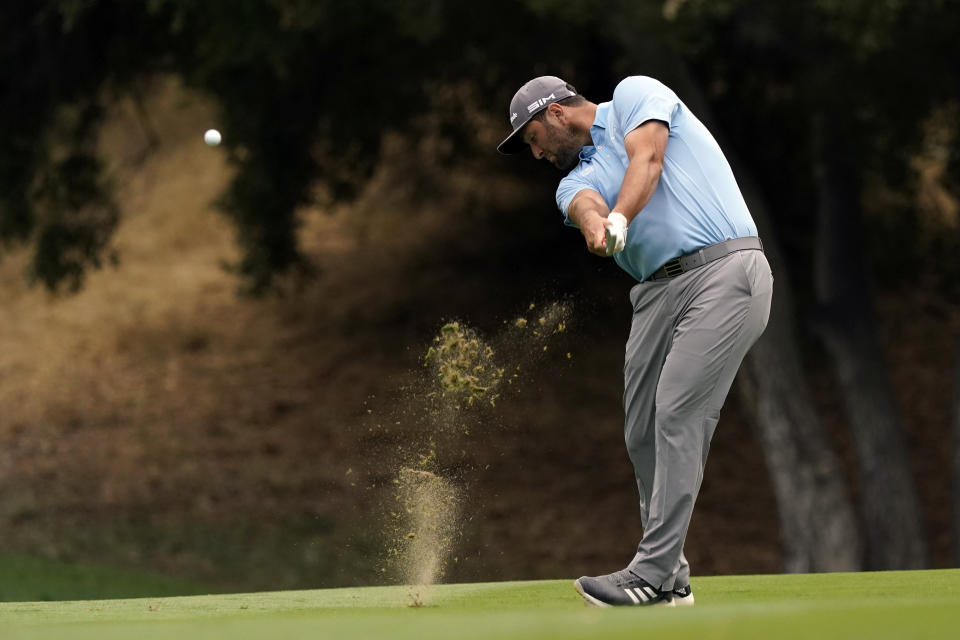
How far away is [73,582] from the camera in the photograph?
49.7 feet

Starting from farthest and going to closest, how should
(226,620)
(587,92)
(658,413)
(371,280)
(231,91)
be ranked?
(371,280), (587,92), (231,91), (658,413), (226,620)

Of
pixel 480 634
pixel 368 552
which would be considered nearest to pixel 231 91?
pixel 368 552

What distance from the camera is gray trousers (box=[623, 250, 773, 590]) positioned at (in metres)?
5.53

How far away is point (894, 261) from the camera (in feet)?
67.2

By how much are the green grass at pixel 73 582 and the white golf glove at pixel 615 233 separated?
982 centimetres

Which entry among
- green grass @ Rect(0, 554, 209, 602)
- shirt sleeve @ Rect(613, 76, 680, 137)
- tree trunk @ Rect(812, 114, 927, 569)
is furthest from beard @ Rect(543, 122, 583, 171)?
tree trunk @ Rect(812, 114, 927, 569)

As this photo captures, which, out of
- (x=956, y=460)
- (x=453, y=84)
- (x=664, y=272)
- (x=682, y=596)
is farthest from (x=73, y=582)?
(x=664, y=272)

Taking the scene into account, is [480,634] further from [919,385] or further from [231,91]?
[919,385]

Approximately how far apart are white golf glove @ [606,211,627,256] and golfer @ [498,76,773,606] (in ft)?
0.20

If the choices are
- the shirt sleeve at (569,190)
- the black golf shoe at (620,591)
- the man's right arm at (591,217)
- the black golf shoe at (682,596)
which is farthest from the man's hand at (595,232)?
the black golf shoe at (682,596)

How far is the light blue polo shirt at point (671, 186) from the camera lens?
5.68 metres

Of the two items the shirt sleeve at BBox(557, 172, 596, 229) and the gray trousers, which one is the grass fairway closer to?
the gray trousers

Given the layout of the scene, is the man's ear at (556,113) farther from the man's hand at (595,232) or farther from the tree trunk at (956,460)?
the tree trunk at (956,460)

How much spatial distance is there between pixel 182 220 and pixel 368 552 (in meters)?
13.9
